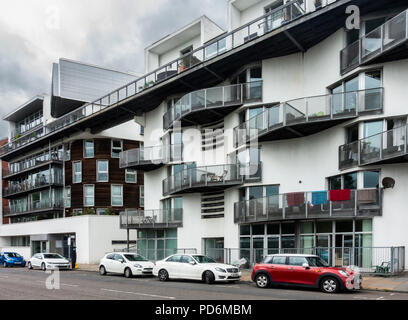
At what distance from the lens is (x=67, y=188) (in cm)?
4488

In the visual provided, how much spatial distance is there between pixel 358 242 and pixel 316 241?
2227 millimetres

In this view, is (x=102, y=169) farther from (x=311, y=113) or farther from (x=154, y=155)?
(x=311, y=113)

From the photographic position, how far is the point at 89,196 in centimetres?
4284

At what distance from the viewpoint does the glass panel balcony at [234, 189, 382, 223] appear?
2119 cm

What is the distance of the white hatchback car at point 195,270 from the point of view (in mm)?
19453

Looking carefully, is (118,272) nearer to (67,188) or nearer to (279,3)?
(279,3)

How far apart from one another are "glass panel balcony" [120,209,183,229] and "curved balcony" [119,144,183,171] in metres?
3.27

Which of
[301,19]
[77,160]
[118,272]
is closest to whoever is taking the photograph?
[301,19]

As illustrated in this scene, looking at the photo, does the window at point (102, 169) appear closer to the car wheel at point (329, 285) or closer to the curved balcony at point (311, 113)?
the curved balcony at point (311, 113)

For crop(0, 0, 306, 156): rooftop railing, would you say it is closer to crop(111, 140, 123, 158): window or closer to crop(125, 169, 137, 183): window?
crop(111, 140, 123, 158): window

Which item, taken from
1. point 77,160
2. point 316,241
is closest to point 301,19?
point 316,241

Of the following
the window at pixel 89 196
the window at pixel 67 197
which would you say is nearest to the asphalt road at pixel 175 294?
the window at pixel 89 196

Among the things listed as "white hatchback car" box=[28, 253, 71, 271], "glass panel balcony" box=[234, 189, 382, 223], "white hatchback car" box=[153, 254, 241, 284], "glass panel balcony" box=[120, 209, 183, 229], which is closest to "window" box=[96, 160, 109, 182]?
"glass panel balcony" box=[120, 209, 183, 229]
